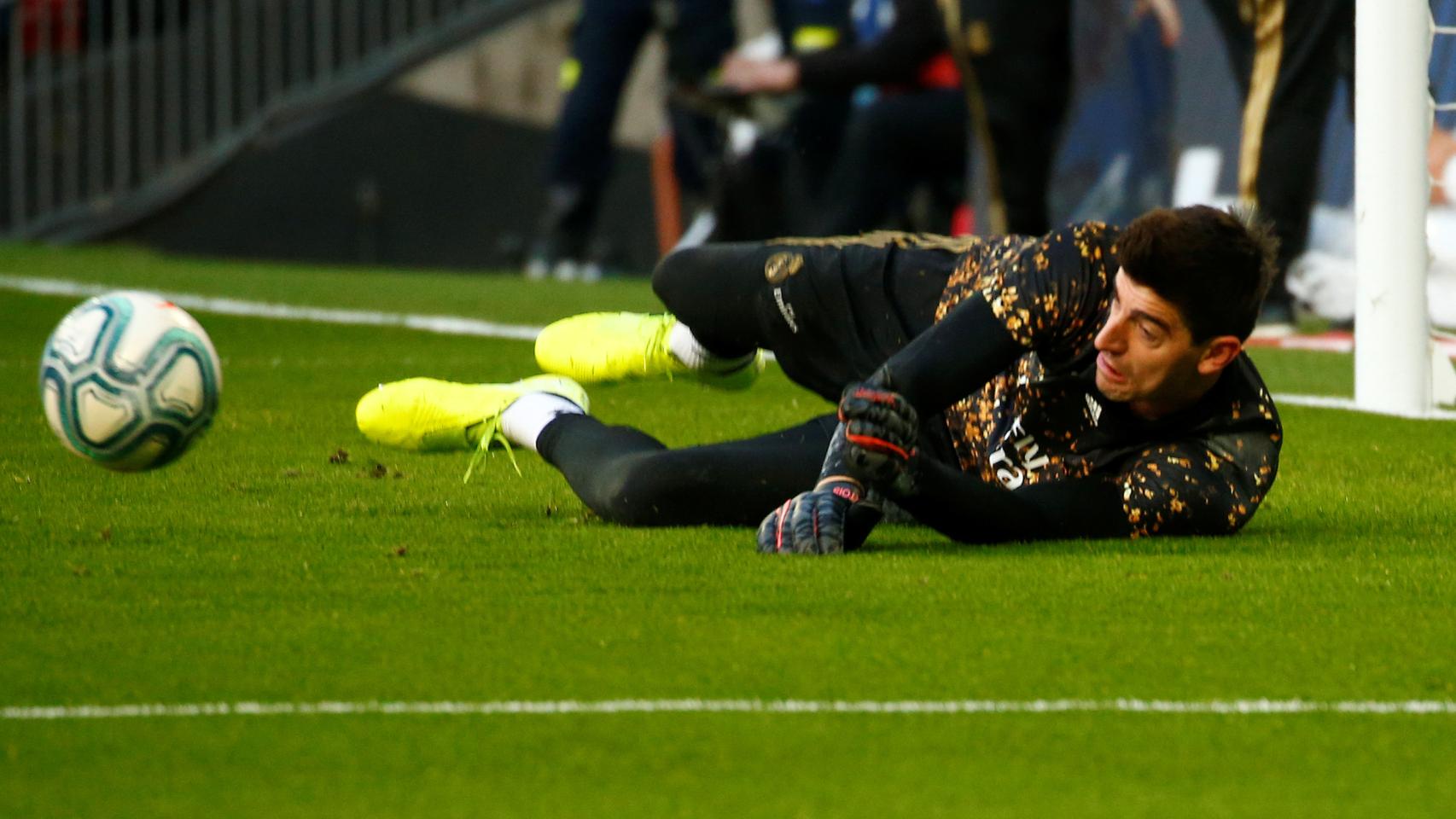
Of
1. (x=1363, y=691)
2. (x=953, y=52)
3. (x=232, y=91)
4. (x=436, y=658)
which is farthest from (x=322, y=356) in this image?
(x=232, y=91)

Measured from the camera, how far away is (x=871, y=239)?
480 centimetres

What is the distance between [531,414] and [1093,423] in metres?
1.18

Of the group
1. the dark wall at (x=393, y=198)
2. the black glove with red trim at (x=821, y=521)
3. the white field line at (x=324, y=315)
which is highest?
the black glove with red trim at (x=821, y=521)

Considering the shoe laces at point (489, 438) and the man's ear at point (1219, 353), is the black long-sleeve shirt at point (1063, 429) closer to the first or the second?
the man's ear at point (1219, 353)

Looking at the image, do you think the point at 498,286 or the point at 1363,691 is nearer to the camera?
the point at 1363,691

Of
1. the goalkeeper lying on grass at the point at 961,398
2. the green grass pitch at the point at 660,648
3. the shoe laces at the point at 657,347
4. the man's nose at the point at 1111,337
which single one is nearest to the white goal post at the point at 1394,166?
the green grass pitch at the point at 660,648

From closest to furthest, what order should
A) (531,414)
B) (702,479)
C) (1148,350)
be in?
1. (1148,350)
2. (702,479)
3. (531,414)

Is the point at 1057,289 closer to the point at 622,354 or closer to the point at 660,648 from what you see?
the point at 660,648

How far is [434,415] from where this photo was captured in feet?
15.9

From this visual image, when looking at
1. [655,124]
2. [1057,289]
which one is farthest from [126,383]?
[655,124]

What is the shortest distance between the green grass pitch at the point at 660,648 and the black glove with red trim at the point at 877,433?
7.4 inches

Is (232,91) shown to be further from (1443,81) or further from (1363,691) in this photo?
(1363,691)

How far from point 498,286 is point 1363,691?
8.43m

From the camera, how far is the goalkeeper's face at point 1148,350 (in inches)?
151
